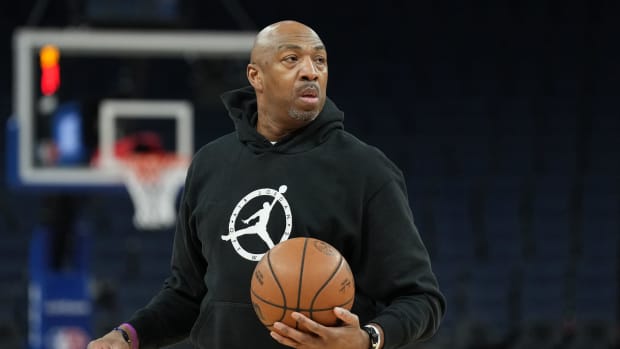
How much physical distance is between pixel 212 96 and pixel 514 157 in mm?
5569

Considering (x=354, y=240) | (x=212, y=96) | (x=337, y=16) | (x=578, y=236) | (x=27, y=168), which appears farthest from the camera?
(x=337, y=16)

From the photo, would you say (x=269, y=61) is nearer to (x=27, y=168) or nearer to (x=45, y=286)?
(x=27, y=168)

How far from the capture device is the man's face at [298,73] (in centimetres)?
255

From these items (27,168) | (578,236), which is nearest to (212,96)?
(27,168)

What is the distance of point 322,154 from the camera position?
8.58 ft

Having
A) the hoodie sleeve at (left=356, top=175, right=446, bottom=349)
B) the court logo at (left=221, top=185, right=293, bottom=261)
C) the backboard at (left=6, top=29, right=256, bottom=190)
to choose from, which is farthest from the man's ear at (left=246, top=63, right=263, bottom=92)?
the backboard at (left=6, top=29, right=256, bottom=190)

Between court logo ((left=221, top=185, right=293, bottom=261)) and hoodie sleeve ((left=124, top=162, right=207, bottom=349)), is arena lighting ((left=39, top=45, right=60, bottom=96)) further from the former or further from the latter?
court logo ((left=221, top=185, right=293, bottom=261))

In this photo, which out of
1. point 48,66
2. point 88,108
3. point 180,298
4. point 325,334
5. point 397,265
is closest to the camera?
point 325,334

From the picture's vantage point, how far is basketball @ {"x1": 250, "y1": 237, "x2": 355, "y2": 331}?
7.50ft

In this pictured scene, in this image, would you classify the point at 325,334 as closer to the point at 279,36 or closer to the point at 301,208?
the point at 301,208

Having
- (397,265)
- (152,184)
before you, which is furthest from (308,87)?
(152,184)

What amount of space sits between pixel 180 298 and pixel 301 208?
1.61ft

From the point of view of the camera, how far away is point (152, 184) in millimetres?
7488

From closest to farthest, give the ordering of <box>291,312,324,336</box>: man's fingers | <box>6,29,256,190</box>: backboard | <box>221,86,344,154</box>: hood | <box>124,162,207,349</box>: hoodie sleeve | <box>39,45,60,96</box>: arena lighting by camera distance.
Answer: <box>291,312,324,336</box>: man's fingers < <box>221,86,344,154</box>: hood < <box>124,162,207,349</box>: hoodie sleeve < <box>6,29,256,190</box>: backboard < <box>39,45,60,96</box>: arena lighting
